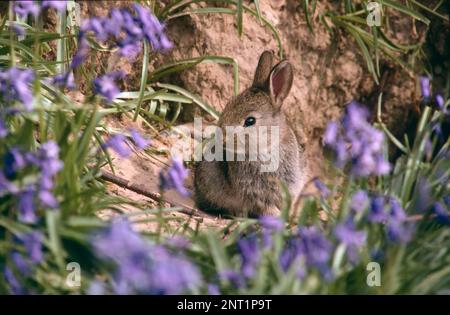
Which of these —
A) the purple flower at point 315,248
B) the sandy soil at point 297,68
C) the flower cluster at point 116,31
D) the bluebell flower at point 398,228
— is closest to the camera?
the purple flower at point 315,248

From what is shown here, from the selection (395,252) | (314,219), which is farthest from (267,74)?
(395,252)

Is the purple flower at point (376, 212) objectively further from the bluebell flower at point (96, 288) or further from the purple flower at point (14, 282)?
the purple flower at point (14, 282)

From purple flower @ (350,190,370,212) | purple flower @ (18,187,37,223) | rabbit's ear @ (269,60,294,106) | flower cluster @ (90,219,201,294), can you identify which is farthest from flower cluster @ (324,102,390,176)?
rabbit's ear @ (269,60,294,106)

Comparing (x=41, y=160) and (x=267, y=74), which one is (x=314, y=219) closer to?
(x=41, y=160)

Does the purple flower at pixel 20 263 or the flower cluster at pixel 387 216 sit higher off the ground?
the flower cluster at pixel 387 216

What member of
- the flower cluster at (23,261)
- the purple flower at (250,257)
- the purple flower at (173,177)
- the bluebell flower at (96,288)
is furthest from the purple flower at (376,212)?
the flower cluster at (23,261)

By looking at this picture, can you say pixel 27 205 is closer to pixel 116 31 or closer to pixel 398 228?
pixel 116 31

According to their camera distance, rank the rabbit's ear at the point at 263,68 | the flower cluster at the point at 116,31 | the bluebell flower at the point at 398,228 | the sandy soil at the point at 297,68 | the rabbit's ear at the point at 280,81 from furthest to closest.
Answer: the sandy soil at the point at 297,68 < the rabbit's ear at the point at 263,68 < the rabbit's ear at the point at 280,81 < the flower cluster at the point at 116,31 < the bluebell flower at the point at 398,228

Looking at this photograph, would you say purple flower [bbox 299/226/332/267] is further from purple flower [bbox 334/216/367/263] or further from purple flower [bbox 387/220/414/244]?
purple flower [bbox 387/220/414/244]
